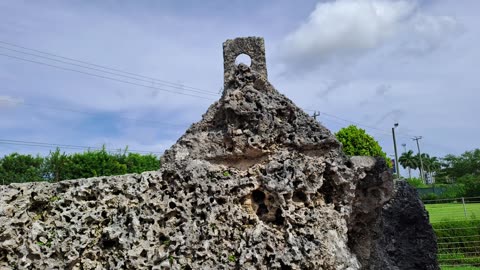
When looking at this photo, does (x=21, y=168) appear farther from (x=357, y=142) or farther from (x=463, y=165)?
(x=463, y=165)

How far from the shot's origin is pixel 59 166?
71.7 ft

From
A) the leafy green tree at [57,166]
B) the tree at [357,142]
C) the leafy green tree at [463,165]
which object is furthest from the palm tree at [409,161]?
the leafy green tree at [57,166]

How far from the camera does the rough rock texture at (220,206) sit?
9.77ft

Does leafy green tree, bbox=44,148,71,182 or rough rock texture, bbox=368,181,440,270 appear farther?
leafy green tree, bbox=44,148,71,182

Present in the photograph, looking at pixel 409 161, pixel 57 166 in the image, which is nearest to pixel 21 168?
pixel 57 166

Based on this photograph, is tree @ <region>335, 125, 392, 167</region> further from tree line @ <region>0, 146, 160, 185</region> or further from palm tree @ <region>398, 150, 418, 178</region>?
palm tree @ <region>398, 150, 418, 178</region>

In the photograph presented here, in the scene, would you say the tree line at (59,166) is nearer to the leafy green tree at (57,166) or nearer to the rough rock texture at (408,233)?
the leafy green tree at (57,166)

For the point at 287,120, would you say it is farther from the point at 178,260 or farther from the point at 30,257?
the point at 30,257

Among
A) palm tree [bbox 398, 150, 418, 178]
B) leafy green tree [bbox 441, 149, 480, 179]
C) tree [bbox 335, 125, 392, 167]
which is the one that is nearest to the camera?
tree [bbox 335, 125, 392, 167]

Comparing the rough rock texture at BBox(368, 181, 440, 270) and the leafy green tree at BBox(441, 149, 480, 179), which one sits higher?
the leafy green tree at BBox(441, 149, 480, 179)

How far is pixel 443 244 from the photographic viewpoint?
536 inches

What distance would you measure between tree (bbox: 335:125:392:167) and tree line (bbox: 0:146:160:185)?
14918mm

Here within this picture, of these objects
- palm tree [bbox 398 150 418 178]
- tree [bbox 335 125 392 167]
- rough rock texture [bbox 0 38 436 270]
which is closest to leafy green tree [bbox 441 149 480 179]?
palm tree [bbox 398 150 418 178]

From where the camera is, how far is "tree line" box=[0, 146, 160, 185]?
71.2 feet
